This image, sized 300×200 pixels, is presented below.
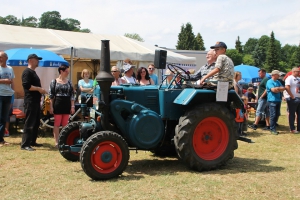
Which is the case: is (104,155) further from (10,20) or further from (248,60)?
(248,60)

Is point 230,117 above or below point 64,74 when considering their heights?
below

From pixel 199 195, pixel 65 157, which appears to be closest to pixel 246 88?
pixel 65 157

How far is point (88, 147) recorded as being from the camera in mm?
4777

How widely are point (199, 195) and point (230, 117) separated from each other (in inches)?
66.5

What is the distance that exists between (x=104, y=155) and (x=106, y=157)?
4 centimetres

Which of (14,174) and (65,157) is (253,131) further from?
(14,174)

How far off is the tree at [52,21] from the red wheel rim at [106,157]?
8038 centimetres

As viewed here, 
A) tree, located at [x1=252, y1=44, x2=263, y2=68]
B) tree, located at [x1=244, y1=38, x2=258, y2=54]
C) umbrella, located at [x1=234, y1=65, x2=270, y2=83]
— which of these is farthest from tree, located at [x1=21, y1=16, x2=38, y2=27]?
umbrella, located at [x1=234, y1=65, x2=270, y2=83]

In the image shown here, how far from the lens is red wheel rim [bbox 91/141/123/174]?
4.86 metres

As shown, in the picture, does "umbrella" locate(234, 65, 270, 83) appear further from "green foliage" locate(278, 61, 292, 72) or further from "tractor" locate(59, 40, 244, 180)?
"green foliage" locate(278, 61, 292, 72)

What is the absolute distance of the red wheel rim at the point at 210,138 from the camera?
551cm

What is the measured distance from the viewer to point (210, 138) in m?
5.61

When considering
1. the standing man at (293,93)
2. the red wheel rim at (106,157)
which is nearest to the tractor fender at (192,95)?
the red wheel rim at (106,157)

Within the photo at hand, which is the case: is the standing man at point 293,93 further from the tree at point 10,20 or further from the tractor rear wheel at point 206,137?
the tree at point 10,20
